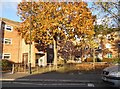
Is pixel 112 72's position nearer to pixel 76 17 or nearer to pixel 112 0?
pixel 112 0

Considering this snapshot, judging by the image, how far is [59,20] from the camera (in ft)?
93.1

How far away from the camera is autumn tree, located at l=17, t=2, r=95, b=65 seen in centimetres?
2869

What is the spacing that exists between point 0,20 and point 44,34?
318 inches

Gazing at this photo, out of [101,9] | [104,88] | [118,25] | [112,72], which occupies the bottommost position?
[104,88]

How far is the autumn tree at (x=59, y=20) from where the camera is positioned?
2869 centimetres

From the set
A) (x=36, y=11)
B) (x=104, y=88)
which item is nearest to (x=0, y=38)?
(x=36, y=11)

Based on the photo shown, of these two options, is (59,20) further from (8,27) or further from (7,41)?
(7,41)

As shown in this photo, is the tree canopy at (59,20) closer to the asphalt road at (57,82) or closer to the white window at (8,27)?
the white window at (8,27)

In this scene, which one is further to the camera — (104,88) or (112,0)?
(112,0)

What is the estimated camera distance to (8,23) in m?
36.0

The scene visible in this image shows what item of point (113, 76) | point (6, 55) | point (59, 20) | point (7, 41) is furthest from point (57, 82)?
point (7, 41)

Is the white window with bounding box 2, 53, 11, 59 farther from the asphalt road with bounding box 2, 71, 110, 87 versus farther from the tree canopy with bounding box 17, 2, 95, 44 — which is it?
the asphalt road with bounding box 2, 71, 110, 87

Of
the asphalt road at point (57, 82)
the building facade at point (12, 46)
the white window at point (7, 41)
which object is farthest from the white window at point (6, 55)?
the asphalt road at point (57, 82)

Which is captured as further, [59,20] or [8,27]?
[8,27]
